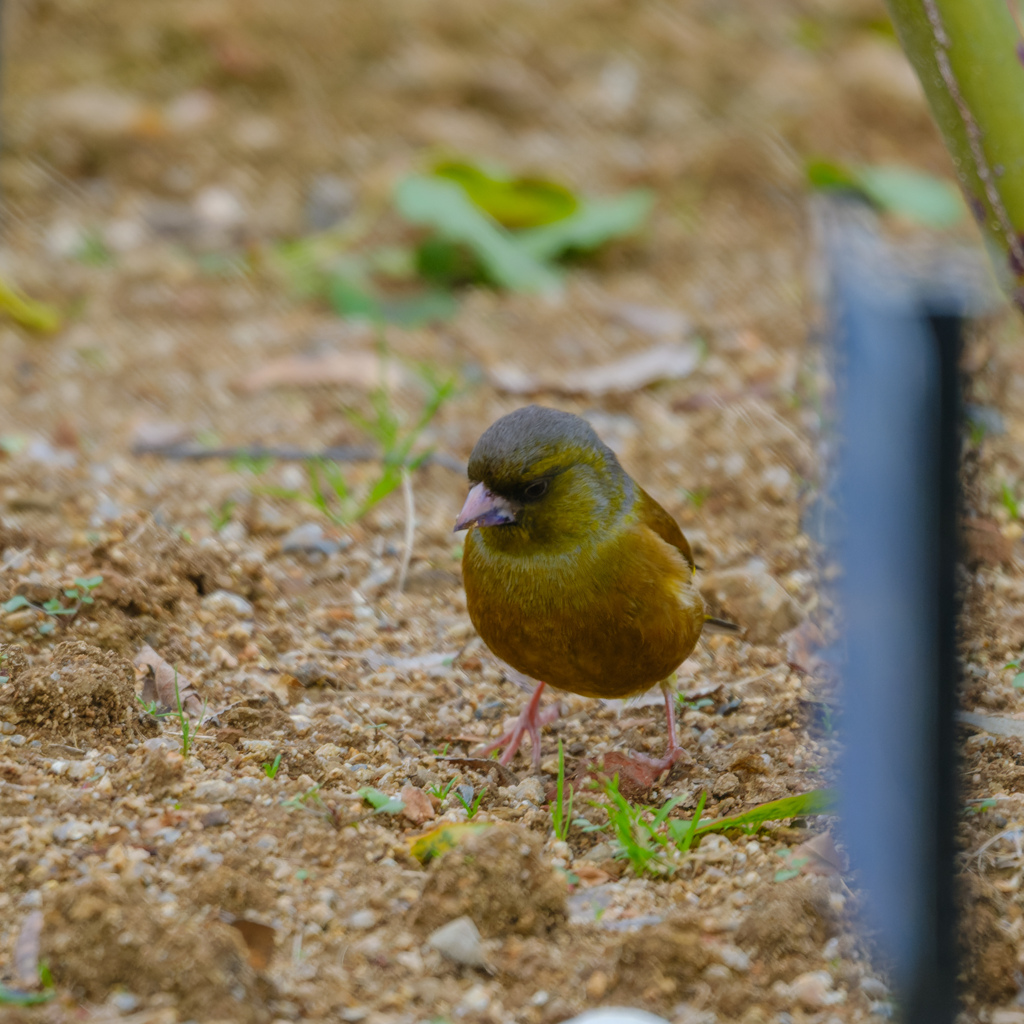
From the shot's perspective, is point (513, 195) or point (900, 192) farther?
point (900, 192)

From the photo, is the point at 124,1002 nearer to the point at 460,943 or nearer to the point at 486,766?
the point at 460,943

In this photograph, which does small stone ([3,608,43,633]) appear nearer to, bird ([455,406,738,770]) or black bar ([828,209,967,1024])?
bird ([455,406,738,770])

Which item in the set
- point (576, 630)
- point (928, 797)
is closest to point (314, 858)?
point (576, 630)

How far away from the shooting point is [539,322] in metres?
5.83

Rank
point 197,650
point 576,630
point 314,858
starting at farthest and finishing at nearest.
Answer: point 197,650 → point 576,630 → point 314,858

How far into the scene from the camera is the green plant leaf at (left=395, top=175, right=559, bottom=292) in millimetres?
5852

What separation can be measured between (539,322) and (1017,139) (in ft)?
11.2

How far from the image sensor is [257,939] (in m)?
2.22

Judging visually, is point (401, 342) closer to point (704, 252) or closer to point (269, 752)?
point (704, 252)

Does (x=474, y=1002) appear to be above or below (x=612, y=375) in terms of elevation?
below

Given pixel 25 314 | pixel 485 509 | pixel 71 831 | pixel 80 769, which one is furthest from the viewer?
pixel 25 314

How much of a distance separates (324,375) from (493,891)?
3.27 metres

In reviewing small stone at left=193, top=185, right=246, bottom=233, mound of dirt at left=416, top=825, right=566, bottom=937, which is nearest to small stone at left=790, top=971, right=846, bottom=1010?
mound of dirt at left=416, top=825, right=566, bottom=937

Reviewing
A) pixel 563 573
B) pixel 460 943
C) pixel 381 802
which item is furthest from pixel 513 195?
pixel 460 943
